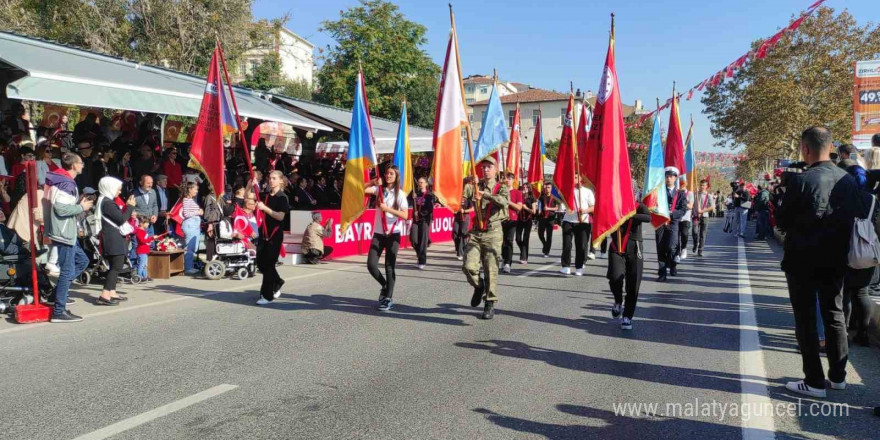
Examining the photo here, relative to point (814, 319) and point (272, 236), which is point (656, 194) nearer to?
point (814, 319)

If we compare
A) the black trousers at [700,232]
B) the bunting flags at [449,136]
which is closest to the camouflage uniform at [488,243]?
the bunting flags at [449,136]

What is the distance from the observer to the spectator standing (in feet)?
25.1

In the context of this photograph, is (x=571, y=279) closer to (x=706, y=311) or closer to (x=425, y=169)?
(x=706, y=311)

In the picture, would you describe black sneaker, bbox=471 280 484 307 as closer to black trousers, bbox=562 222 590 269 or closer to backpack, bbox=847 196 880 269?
backpack, bbox=847 196 880 269

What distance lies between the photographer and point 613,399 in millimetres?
5070

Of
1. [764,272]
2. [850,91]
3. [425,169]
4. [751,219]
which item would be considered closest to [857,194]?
[764,272]

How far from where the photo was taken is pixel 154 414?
4.58 m

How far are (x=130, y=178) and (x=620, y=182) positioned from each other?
396 inches

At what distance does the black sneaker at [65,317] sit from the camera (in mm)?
7664

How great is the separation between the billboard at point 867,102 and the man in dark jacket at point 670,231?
13.5 ft

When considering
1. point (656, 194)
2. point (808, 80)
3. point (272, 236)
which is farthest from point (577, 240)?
point (808, 80)

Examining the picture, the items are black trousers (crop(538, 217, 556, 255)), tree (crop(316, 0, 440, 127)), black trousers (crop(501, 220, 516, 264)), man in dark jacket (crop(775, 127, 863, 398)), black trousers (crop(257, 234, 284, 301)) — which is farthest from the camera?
tree (crop(316, 0, 440, 127))

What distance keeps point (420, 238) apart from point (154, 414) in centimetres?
953

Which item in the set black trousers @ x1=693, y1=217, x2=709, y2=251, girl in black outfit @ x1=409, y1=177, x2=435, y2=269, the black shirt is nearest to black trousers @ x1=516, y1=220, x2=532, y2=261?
girl in black outfit @ x1=409, y1=177, x2=435, y2=269
